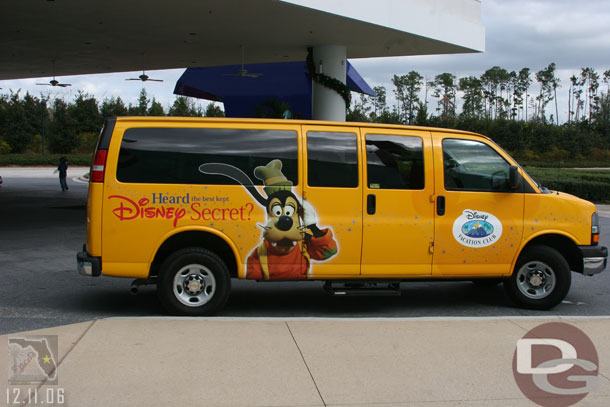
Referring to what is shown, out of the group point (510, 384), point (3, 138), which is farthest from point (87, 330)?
point (3, 138)

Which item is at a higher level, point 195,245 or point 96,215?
point 96,215

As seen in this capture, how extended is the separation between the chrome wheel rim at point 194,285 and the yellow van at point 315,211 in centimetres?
1

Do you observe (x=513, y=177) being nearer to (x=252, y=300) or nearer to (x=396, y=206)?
(x=396, y=206)

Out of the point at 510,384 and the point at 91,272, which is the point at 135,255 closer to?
the point at 91,272

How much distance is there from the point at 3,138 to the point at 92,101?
34.3 feet

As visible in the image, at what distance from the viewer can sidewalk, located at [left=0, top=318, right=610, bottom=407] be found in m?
4.54

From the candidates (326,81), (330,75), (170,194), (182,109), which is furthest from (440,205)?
(182,109)

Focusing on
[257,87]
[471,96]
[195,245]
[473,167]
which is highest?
[471,96]

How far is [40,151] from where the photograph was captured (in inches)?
2768

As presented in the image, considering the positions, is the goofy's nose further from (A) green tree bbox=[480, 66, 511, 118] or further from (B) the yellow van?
(A) green tree bbox=[480, 66, 511, 118]

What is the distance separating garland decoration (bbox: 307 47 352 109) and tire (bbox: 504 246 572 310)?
1346cm

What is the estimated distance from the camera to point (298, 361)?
5254 mm

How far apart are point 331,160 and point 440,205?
4.57ft

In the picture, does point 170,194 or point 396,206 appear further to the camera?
point 396,206
